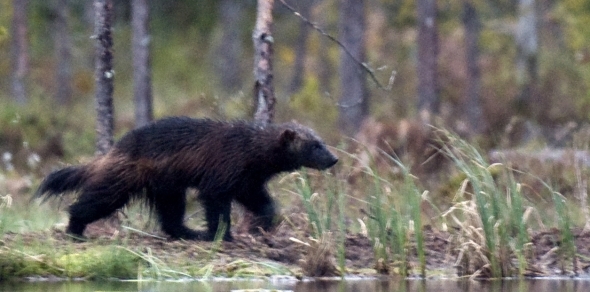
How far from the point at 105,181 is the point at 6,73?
2898 cm

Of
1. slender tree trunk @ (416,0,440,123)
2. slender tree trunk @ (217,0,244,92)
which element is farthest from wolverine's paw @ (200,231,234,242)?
slender tree trunk @ (217,0,244,92)

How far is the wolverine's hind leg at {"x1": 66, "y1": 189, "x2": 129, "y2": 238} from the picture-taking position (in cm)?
1083

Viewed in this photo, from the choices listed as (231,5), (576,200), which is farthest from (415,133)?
(231,5)

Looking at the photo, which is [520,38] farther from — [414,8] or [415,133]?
[415,133]

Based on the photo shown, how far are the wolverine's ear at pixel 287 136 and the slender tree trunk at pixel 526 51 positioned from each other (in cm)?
1516

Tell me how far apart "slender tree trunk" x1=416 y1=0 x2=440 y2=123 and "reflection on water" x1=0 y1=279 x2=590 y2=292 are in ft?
49.2

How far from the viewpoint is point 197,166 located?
10.7m

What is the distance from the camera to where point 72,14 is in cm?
3562

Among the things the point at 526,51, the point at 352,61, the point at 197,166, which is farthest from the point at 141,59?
the point at 526,51

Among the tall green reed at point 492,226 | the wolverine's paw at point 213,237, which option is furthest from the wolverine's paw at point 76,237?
the tall green reed at point 492,226

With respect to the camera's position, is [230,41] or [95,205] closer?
[95,205]

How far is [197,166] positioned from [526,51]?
1860 cm

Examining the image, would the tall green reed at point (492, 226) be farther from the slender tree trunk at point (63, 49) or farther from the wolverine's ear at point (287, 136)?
the slender tree trunk at point (63, 49)

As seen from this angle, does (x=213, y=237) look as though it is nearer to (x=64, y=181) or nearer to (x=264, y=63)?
(x=64, y=181)
